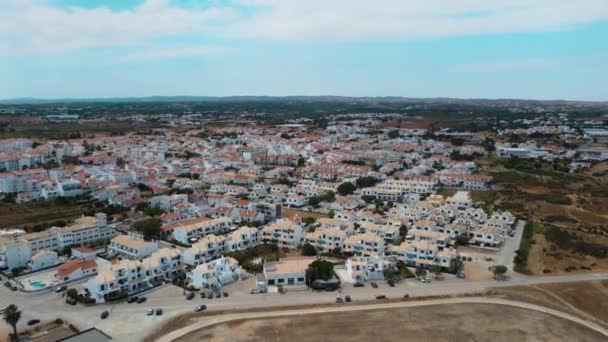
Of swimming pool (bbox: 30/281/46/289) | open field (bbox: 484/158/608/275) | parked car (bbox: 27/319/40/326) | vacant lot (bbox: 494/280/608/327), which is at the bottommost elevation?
parked car (bbox: 27/319/40/326)

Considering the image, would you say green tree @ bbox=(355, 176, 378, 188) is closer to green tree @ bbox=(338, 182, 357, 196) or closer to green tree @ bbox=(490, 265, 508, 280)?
green tree @ bbox=(338, 182, 357, 196)

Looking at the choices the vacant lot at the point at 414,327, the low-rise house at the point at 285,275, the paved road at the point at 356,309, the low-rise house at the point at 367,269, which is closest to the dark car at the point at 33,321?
the paved road at the point at 356,309

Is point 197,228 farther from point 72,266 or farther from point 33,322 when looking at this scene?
point 33,322

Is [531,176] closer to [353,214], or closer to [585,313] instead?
[353,214]

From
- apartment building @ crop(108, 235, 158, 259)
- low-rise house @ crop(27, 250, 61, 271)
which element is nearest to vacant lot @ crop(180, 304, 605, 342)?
apartment building @ crop(108, 235, 158, 259)

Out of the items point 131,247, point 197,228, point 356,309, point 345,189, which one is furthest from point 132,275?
point 345,189

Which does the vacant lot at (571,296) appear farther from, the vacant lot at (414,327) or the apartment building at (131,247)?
the apartment building at (131,247)
